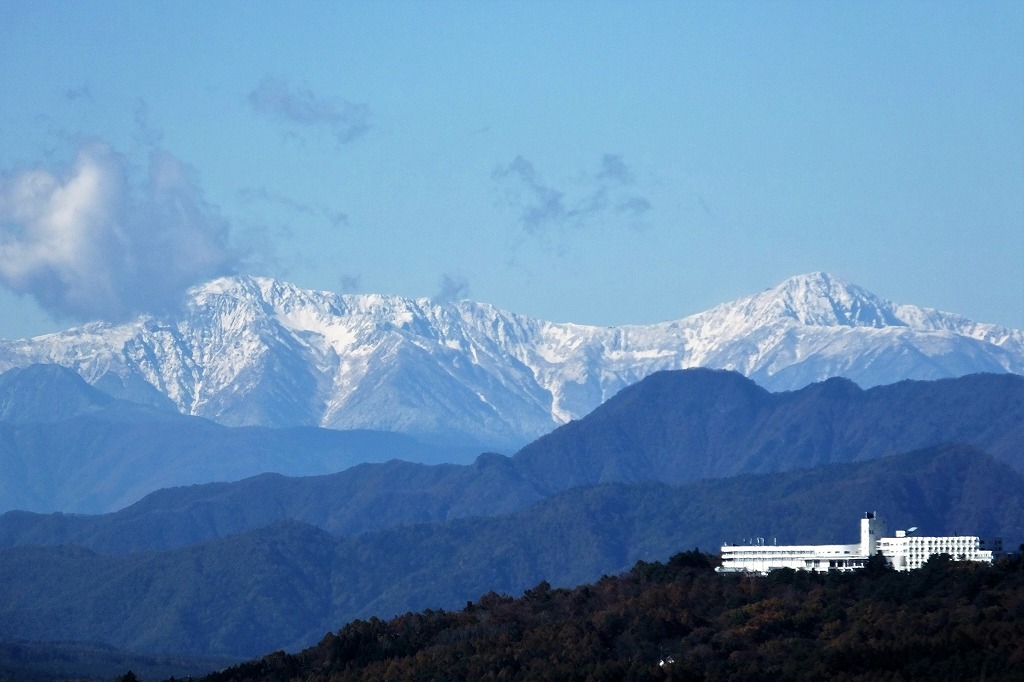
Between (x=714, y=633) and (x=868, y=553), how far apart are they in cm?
3071

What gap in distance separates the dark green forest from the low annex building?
558 centimetres

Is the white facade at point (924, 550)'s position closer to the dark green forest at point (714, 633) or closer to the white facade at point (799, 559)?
the white facade at point (799, 559)

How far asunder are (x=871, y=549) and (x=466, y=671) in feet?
149

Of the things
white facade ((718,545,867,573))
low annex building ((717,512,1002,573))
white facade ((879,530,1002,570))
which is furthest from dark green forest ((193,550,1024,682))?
white facade ((879,530,1002,570))

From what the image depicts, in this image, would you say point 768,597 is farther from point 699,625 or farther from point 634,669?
point 634,669

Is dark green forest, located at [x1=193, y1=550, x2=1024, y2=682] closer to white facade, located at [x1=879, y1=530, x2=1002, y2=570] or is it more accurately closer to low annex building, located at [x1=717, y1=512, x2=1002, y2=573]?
low annex building, located at [x1=717, y1=512, x2=1002, y2=573]

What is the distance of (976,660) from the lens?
11656 centimetres

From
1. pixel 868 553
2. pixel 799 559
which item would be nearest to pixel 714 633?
pixel 799 559

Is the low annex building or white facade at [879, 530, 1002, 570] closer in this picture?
white facade at [879, 530, 1002, 570]

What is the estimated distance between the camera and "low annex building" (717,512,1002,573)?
16412 cm

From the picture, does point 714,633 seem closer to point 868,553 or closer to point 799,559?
point 799,559

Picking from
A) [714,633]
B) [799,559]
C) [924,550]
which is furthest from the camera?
[799,559]

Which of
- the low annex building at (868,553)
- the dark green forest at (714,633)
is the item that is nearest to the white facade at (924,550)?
the low annex building at (868,553)

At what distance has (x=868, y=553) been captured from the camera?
16888 cm
